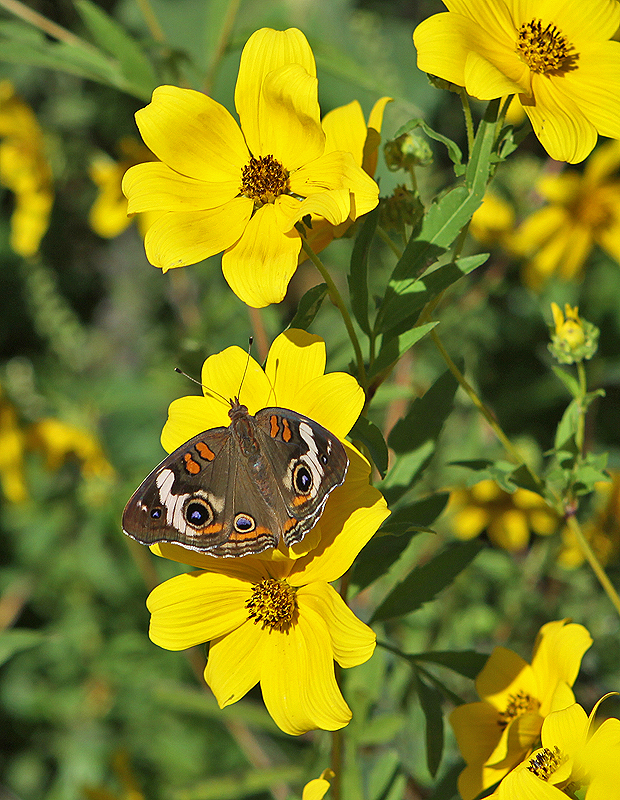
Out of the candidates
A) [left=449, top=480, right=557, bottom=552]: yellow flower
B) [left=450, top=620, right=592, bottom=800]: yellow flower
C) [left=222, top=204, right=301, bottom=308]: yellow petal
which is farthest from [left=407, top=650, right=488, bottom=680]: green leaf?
[left=449, top=480, right=557, bottom=552]: yellow flower

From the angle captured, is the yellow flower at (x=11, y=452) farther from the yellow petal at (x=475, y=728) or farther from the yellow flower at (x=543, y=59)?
the yellow flower at (x=543, y=59)

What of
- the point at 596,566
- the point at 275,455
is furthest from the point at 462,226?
the point at 596,566

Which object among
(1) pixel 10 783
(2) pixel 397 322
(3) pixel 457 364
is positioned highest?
(2) pixel 397 322

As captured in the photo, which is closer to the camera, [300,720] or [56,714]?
[300,720]

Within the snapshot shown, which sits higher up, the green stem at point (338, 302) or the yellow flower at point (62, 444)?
the green stem at point (338, 302)

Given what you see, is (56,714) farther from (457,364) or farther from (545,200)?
(545,200)

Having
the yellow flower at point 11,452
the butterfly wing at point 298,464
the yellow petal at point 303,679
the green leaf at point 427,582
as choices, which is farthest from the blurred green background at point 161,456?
the yellow petal at point 303,679
